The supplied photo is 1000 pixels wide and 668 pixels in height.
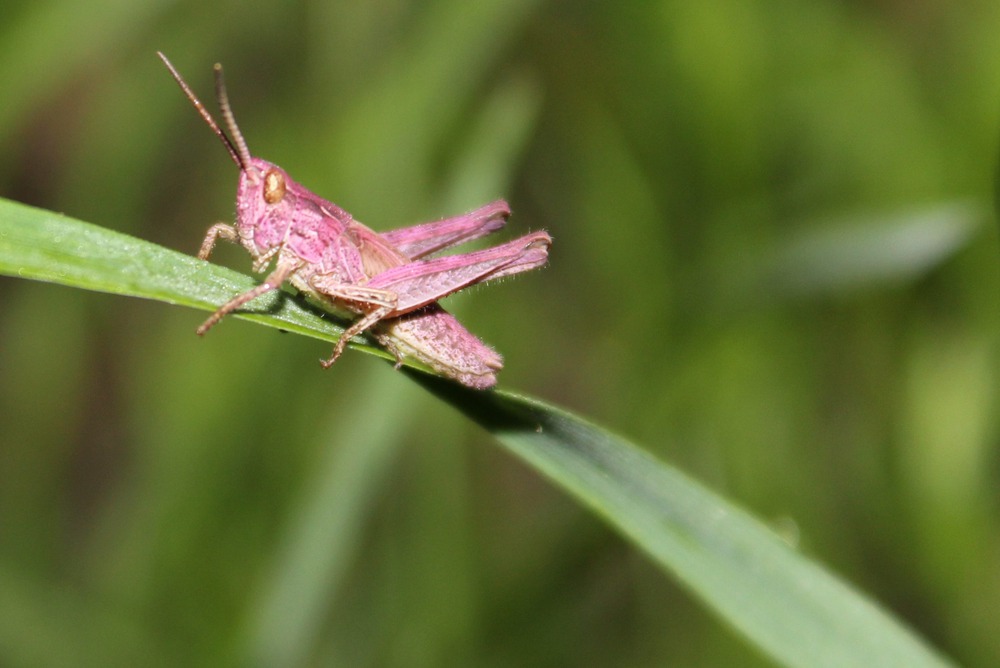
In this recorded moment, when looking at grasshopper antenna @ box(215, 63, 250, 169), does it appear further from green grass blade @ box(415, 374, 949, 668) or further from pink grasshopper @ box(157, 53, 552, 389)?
green grass blade @ box(415, 374, 949, 668)

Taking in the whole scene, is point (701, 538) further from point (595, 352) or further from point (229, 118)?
point (595, 352)

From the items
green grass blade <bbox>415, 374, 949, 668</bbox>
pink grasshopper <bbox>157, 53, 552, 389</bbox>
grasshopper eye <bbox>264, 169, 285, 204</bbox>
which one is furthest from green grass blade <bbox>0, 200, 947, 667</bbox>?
grasshopper eye <bbox>264, 169, 285, 204</bbox>

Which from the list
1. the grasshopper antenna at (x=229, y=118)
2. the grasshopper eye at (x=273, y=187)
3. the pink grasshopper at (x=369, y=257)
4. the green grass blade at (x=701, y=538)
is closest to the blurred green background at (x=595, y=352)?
the pink grasshopper at (x=369, y=257)

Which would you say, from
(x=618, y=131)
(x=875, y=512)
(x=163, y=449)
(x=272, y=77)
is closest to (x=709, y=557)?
(x=875, y=512)

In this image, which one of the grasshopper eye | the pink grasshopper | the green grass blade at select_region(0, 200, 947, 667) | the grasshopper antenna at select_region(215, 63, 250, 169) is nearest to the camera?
the green grass blade at select_region(0, 200, 947, 667)

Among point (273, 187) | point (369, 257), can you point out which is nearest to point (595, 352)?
point (369, 257)

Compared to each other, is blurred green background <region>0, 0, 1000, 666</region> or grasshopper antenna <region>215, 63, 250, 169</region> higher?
grasshopper antenna <region>215, 63, 250, 169</region>

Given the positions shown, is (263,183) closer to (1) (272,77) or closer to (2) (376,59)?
(2) (376,59)
